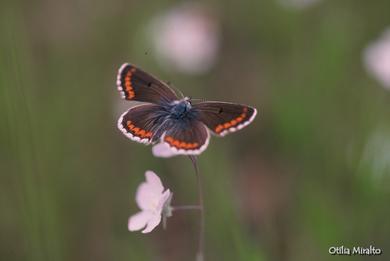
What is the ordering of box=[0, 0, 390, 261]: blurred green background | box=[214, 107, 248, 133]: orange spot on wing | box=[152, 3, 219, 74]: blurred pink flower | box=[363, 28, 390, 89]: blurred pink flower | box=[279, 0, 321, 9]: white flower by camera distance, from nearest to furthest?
box=[214, 107, 248, 133]: orange spot on wing, box=[0, 0, 390, 261]: blurred green background, box=[363, 28, 390, 89]: blurred pink flower, box=[279, 0, 321, 9]: white flower, box=[152, 3, 219, 74]: blurred pink flower

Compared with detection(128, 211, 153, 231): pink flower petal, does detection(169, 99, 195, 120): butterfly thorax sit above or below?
above

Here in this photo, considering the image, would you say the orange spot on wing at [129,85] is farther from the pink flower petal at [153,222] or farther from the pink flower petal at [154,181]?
the pink flower petal at [153,222]

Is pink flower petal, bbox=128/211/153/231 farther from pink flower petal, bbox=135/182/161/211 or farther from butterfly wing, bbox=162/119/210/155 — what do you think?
butterfly wing, bbox=162/119/210/155

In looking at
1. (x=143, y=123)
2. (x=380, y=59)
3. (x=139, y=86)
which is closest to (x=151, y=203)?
(x=143, y=123)

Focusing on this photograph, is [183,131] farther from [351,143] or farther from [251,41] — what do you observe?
[251,41]

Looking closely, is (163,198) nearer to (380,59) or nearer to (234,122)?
(234,122)

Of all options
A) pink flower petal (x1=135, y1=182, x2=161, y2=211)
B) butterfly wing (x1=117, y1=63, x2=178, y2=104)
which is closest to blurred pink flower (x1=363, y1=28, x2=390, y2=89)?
butterfly wing (x1=117, y1=63, x2=178, y2=104)

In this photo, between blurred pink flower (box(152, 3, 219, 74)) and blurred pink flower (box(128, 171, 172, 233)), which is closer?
blurred pink flower (box(128, 171, 172, 233))
